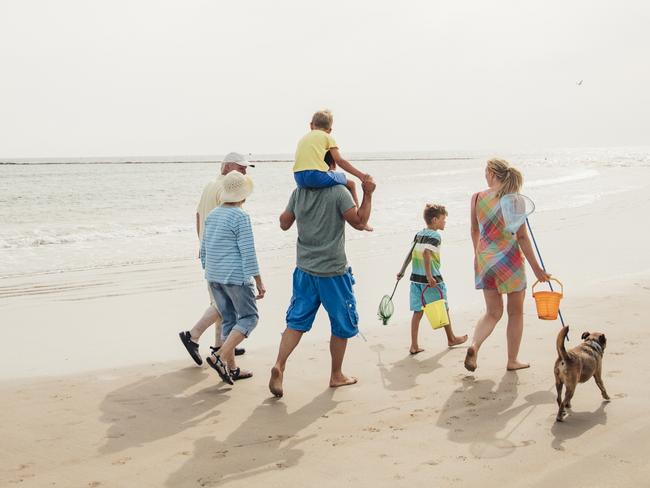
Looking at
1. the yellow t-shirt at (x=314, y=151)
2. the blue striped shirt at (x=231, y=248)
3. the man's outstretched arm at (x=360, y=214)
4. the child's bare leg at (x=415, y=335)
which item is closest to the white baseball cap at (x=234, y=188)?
the blue striped shirt at (x=231, y=248)

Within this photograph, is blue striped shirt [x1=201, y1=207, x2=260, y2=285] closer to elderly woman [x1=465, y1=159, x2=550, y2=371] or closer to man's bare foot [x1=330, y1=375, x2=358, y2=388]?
man's bare foot [x1=330, y1=375, x2=358, y2=388]

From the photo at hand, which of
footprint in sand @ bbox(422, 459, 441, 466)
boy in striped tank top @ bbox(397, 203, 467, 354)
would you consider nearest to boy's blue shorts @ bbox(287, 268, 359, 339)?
boy in striped tank top @ bbox(397, 203, 467, 354)

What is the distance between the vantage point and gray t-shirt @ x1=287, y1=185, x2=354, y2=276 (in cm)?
472

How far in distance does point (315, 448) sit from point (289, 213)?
179cm

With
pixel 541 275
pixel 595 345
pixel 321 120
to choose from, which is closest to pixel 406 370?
pixel 541 275

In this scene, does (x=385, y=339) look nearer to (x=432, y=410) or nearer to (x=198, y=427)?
(x=432, y=410)

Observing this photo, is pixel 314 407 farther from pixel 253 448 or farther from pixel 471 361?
pixel 471 361

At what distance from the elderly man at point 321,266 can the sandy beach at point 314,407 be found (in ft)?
1.51

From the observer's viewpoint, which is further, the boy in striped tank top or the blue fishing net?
the boy in striped tank top

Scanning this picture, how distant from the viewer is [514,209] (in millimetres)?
4859

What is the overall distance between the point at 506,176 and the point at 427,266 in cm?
116

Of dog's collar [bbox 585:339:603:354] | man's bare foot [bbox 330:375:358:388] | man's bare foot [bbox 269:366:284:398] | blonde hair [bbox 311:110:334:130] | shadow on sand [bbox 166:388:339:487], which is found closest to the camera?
shadow on sand [bbox 166:388:339:487]

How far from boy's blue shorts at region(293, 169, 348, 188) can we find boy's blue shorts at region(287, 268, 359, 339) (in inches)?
25.5

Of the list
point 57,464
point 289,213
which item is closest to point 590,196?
point 289,213
